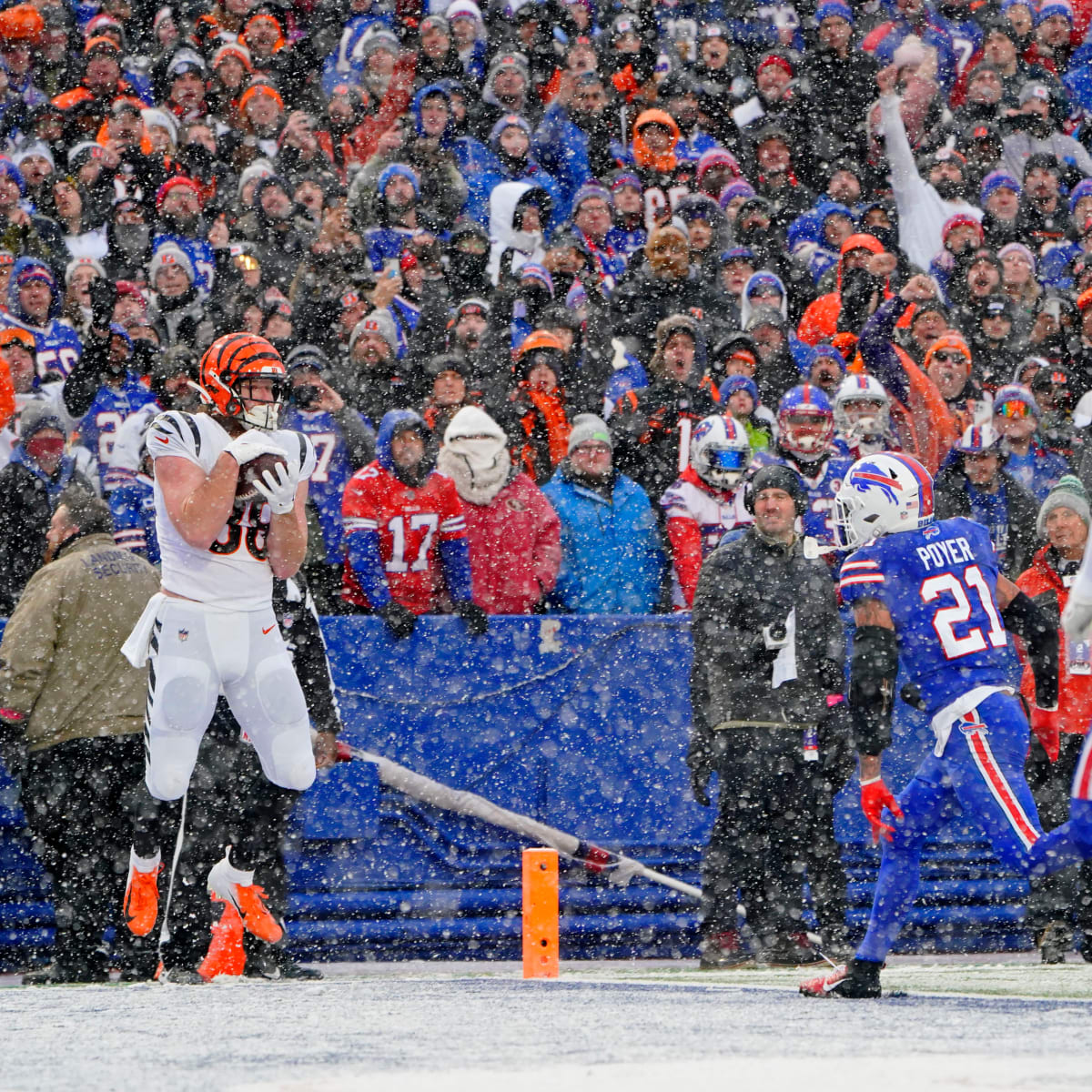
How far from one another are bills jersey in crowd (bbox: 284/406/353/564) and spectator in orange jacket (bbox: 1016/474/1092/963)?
3.48 meters

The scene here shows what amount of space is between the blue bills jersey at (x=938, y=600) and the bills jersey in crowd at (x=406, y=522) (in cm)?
330

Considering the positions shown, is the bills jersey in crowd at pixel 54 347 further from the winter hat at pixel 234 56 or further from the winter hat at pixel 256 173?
the winter hat at pixel 234 56

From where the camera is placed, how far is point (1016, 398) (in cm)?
1063

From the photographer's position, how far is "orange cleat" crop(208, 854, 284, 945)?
23.1ft

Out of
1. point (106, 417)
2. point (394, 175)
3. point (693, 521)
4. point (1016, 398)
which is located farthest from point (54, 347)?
point (1016, 398)

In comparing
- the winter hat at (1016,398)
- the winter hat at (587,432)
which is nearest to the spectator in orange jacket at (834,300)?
the winter hat at (1016,398)

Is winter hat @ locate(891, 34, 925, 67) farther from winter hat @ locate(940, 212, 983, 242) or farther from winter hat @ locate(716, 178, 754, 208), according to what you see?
winter hat @ locate(716, 178, 754, 208)

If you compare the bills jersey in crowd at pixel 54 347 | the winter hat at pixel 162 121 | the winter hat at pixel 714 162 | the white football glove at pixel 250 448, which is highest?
the winter hat at pixel 162 121

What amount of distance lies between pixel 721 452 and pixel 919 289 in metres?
2.62

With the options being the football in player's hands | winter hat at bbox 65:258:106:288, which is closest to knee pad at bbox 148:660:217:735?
the football in player's hands

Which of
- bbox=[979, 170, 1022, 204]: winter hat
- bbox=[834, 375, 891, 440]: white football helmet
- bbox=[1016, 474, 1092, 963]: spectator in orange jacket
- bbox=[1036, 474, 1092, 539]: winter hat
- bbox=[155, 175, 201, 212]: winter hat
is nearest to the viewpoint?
bbox=[1016, 474, 1092, 963]: spectator in orange jacket

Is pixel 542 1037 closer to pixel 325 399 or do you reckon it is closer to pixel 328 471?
pixel 328 471

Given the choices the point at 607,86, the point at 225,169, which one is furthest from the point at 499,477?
the point at 607,86

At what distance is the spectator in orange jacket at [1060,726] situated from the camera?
875 centimetres
